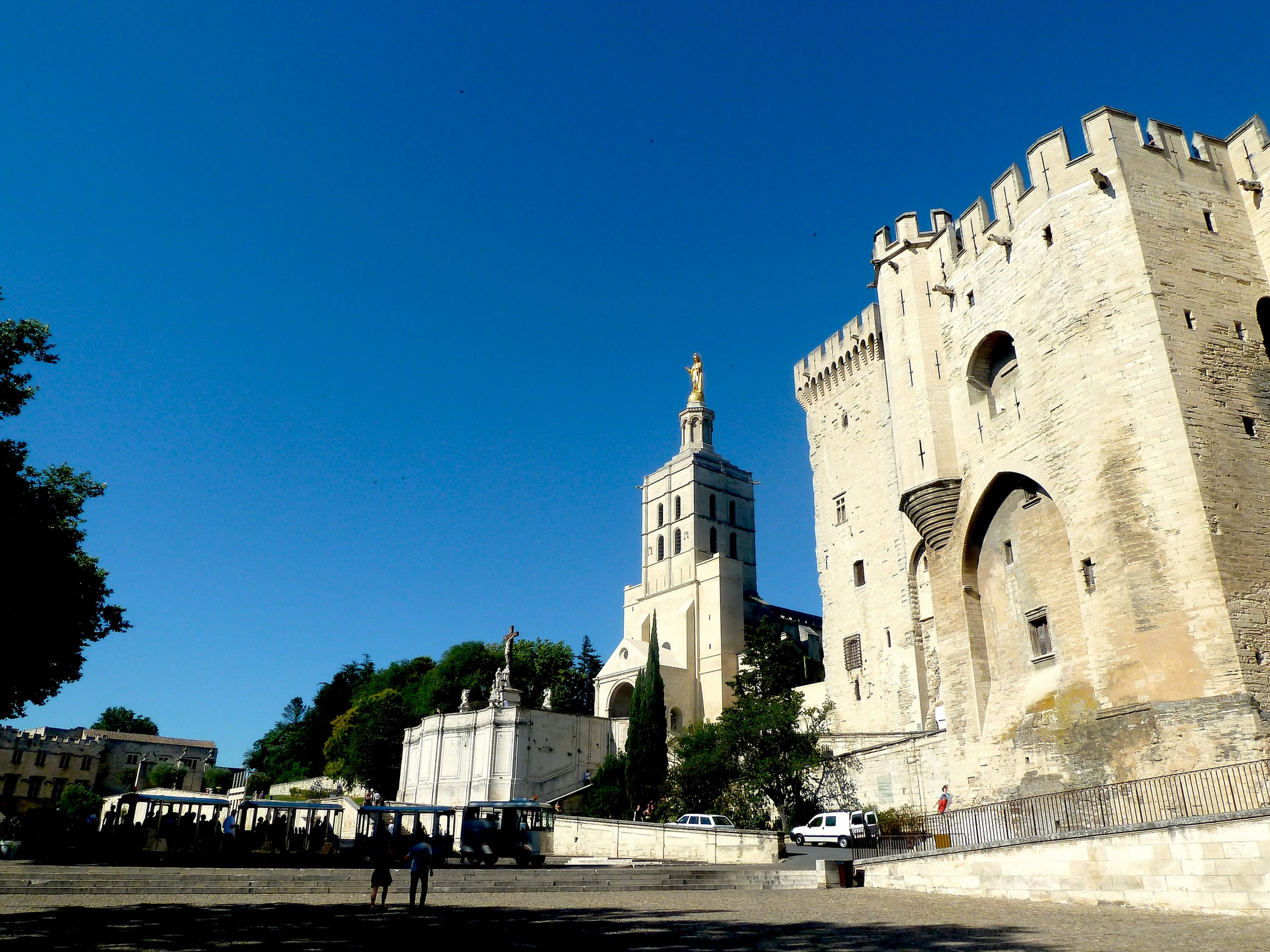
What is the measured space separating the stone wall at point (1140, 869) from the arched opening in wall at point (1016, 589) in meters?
4.76

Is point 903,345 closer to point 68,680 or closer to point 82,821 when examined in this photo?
point 68,680

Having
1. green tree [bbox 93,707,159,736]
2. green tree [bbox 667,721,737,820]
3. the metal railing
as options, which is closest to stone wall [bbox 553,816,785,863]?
green tree [bbox 667,721,737,820]

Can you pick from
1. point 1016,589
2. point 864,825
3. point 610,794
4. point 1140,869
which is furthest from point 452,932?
point 610,794

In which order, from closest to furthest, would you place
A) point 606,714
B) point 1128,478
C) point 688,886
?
point 1128,478, point 688,886, point 606,714

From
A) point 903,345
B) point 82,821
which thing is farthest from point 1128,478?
point 82,821

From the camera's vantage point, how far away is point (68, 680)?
22234mm

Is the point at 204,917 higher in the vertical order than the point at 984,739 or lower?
lower

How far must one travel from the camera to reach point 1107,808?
49.0 feet

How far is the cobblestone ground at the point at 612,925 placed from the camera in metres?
9.27

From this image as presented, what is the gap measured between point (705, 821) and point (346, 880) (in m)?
12.7

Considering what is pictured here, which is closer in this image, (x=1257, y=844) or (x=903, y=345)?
(x=1257, y=844)

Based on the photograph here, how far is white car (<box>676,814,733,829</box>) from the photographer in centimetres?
2614

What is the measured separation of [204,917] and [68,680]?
45.7 feet

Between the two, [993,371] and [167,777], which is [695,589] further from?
[167,777]
